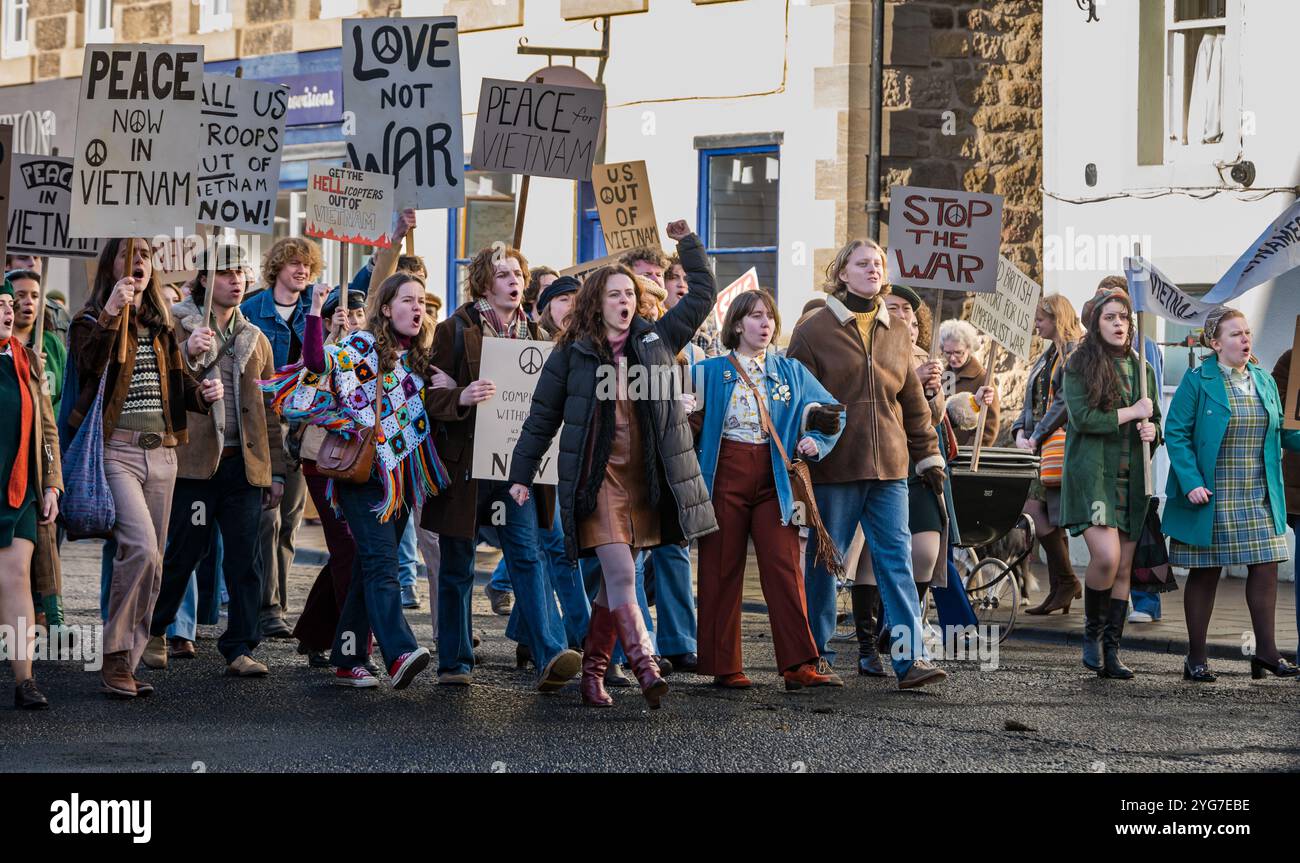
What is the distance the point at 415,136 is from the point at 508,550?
3359mm

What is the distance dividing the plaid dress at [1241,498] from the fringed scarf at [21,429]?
18.7 feet

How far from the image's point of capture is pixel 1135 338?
11383mm

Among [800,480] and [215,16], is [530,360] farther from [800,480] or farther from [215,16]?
[215,16]

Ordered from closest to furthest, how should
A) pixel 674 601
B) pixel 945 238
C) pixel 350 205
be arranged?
pixel 674 601 < pixel 350 205 < pixel 945 238

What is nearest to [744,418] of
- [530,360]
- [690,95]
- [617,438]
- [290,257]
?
[617,438]

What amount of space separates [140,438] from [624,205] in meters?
5.64

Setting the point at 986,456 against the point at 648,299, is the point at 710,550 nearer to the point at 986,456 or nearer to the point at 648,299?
the point at 648,299

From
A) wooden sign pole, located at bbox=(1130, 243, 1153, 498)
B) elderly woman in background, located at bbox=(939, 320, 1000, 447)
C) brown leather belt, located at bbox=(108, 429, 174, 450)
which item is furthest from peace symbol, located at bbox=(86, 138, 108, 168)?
elderly woman in background, located at bbox=(939, 320, 1000, 447)

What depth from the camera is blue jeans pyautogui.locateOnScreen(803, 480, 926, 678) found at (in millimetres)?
9836

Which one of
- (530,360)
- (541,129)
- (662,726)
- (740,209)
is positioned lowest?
(662,726)

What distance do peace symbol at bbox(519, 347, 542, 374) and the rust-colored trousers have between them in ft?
3.44

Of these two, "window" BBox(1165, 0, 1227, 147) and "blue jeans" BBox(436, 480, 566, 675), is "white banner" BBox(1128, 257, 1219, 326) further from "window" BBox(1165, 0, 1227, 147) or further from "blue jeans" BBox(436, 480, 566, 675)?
"window" BBox(1165, 0, 1227, 147)

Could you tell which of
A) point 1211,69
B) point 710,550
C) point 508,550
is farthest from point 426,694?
point 1211,69

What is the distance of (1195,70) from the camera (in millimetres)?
17578
